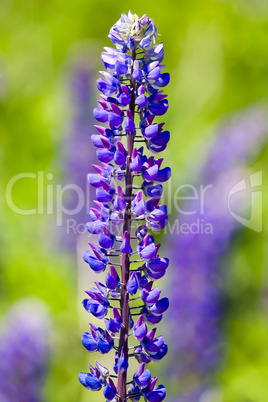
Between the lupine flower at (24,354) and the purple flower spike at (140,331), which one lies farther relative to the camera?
the lupine flower at (24,354)

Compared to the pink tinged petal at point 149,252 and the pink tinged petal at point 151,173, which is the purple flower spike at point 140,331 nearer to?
the pink tinged petal at point 149,252

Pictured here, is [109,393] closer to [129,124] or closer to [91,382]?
[91,382]

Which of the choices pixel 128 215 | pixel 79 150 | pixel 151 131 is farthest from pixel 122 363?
pixel 79 150

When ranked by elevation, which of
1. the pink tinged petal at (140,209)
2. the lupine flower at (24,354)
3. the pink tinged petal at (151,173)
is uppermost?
the pink tinged petal at (151,173)

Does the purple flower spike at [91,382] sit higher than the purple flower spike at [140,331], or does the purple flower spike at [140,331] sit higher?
the purple flower spike at [140,331]

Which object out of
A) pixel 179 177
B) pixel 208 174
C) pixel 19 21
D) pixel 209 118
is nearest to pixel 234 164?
pixel 208 174

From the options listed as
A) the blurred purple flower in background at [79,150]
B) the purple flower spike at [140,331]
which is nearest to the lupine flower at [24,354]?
the blurred purple flower in background at [79,150]

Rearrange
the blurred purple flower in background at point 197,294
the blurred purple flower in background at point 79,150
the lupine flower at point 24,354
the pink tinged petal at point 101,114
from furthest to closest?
the blurred purple flower in background at point 79,150 → the blurred purple flower in background at point 197,294 → the lupine flower at point 24,354 → the pink tinged petal at point 101,114
